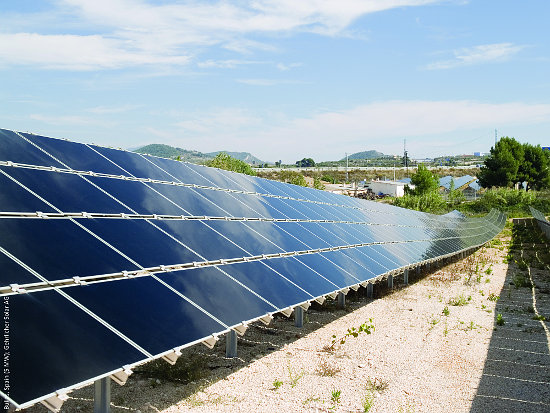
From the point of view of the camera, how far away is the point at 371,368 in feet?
43.6

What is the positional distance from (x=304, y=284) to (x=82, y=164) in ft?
20.9

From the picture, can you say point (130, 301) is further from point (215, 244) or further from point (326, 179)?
point (326, 179)

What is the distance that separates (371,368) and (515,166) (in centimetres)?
10534

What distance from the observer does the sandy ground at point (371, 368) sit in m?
10.8

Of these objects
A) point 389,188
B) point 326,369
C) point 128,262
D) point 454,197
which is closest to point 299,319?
point 326,369

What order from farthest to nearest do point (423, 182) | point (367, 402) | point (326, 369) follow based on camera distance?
1. point (423, 182)
2. point (326, 369)
3. point (367, 402)

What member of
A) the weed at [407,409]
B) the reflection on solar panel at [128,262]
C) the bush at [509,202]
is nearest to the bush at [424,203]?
the bush at [509,202]

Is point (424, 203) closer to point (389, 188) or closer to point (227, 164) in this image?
point (227, 164)

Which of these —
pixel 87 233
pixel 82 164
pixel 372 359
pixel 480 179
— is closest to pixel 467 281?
pixel 372 359

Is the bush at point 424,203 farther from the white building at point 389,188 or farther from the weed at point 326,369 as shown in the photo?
the weed at point 326,369

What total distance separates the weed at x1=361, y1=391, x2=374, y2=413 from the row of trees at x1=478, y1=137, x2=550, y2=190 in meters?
105

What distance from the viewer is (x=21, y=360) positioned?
19.1 ft

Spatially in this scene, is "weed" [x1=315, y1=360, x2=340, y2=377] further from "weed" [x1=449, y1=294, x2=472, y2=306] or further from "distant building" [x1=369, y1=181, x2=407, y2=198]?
"distant building" [x1=369, y1=181, x2=407, y2=198]

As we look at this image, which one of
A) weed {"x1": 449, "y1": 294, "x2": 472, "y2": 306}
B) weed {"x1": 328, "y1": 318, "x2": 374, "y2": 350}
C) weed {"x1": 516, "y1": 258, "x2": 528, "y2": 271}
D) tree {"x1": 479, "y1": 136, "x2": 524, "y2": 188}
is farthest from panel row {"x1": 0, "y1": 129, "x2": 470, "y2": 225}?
tree {"x1": 479, "y1": 136, "x2": 524, "y2": 188}
